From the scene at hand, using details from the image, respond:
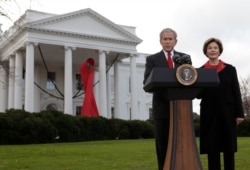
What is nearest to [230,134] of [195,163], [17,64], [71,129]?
[195,163]

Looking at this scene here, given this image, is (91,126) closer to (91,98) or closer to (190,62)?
(91,98)

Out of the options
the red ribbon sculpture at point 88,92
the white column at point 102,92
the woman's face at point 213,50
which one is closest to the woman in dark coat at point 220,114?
the woman's face at point 213,50

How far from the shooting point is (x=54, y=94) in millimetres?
45750

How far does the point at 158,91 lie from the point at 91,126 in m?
24.9

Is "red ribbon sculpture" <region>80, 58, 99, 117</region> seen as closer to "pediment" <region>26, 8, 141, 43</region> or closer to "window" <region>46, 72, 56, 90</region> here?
"pediment" <region>26, 8, 141, 43</region>

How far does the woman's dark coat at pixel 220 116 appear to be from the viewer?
535cm

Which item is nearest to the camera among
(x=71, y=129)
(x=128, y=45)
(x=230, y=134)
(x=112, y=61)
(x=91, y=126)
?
(x=230, y=134)

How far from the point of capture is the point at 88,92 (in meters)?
33.6

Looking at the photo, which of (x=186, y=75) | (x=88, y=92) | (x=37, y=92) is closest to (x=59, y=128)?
(x=88, y=92)

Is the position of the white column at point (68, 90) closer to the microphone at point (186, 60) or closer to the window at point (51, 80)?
the window at point (51, 80)

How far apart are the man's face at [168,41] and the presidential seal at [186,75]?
64 centimetres

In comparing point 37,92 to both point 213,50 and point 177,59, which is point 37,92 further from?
point 177,59

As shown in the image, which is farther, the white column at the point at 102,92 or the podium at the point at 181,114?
the white column at the point at 102,92

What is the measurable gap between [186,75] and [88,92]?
95.8 feet
